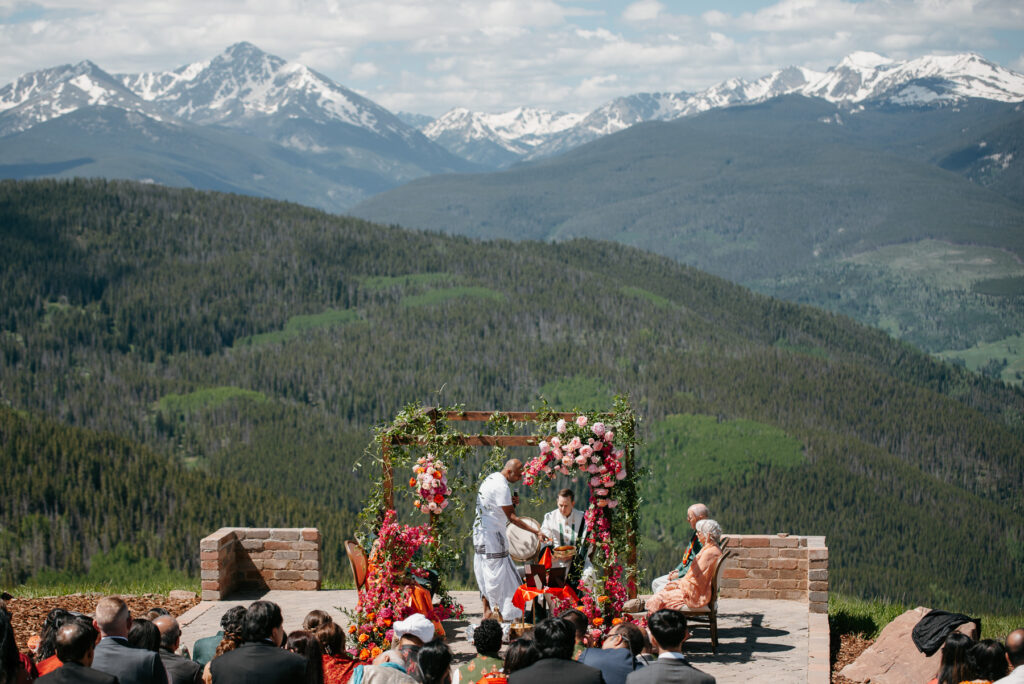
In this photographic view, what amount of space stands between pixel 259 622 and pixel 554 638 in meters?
2.72

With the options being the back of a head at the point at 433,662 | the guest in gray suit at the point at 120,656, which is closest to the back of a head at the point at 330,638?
the back of a head at the point at 433,662

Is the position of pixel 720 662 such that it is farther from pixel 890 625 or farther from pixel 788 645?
pixel 890 625

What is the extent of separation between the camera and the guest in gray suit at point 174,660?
1164cm

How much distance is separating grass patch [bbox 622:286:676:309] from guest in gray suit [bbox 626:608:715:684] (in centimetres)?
16027

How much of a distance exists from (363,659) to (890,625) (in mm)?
7252

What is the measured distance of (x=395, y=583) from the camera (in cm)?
1658

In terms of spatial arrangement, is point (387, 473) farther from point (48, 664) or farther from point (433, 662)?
point (48, 664)

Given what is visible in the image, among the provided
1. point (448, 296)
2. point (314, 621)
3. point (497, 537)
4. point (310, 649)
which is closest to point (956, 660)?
point (310, 649)

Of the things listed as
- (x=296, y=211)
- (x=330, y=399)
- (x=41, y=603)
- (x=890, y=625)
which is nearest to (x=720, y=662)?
(x=890, y=625)

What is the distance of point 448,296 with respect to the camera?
160500 millimetres

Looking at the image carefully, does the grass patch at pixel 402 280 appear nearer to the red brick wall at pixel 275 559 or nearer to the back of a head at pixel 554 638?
the red brick wall at pixel 275 559

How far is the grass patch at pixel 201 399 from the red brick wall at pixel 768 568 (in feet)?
358

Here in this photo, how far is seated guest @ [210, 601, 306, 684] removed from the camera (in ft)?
34.8

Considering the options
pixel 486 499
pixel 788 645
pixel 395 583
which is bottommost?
pixel 788 645
